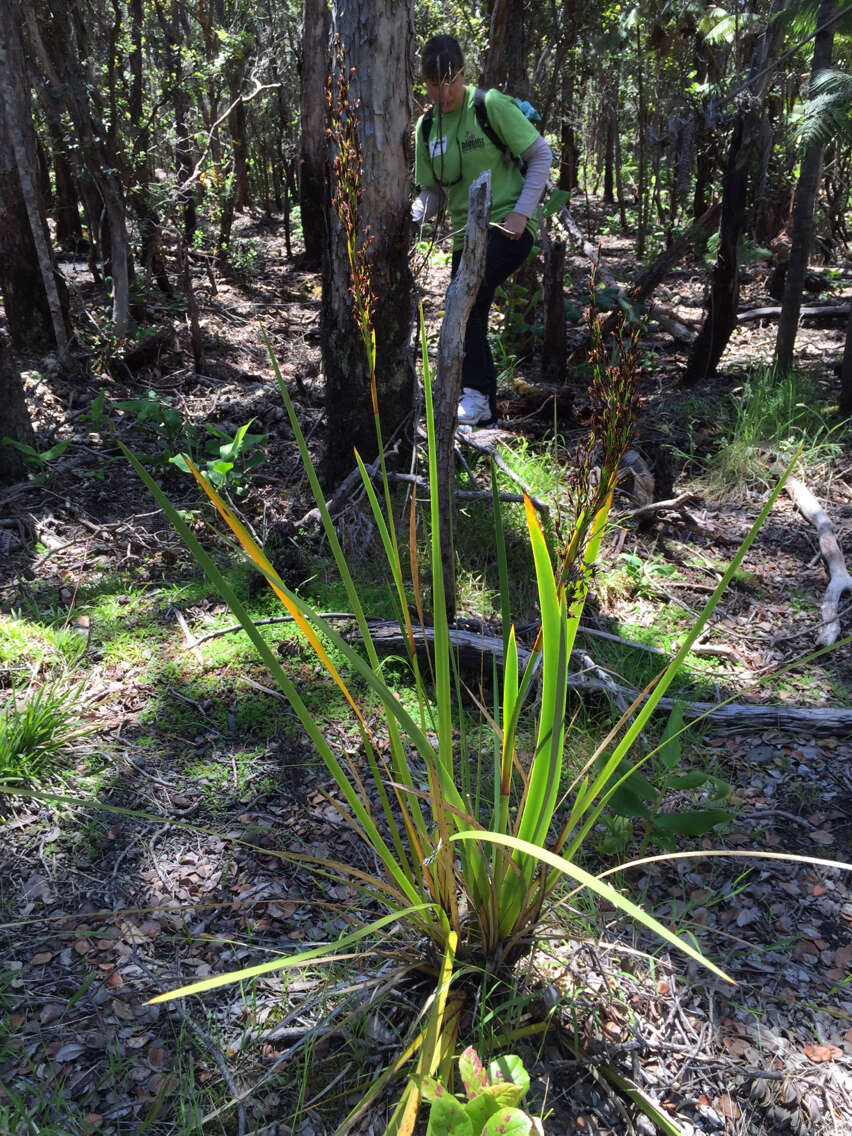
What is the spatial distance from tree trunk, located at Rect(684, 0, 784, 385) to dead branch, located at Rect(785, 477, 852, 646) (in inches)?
70.2

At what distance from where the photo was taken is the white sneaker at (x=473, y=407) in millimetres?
4277

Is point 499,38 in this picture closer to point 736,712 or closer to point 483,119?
point 483,119

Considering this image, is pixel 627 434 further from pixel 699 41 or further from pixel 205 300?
pixel 699 41

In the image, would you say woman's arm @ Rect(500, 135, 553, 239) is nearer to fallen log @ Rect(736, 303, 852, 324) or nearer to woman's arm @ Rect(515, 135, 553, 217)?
woman's arm @ Rect(515, 135, 553, 217)

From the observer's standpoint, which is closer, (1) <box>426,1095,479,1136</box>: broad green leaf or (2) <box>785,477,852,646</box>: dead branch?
(1) <box>426,1095,479,1136</box>: broad green leaf

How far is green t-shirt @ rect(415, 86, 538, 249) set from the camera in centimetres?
374

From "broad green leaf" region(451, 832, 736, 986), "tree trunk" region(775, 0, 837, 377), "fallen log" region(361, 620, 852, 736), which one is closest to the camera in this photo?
"broad green leaf" region(451, 832, 736, 986)

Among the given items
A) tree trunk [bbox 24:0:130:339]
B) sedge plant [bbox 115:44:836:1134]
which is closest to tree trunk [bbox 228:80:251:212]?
tree trunk [bbox 24:0:130:339]

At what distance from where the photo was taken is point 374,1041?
1.65 m

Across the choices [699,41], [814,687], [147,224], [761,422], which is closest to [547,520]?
[814,687]

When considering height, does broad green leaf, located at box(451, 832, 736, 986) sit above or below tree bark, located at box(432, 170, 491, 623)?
below

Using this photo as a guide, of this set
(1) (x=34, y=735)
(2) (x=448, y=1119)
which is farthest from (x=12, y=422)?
(2) (x=448, y=1119)

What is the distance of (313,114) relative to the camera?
884 cm

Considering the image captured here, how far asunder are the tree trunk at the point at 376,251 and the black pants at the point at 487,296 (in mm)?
478
